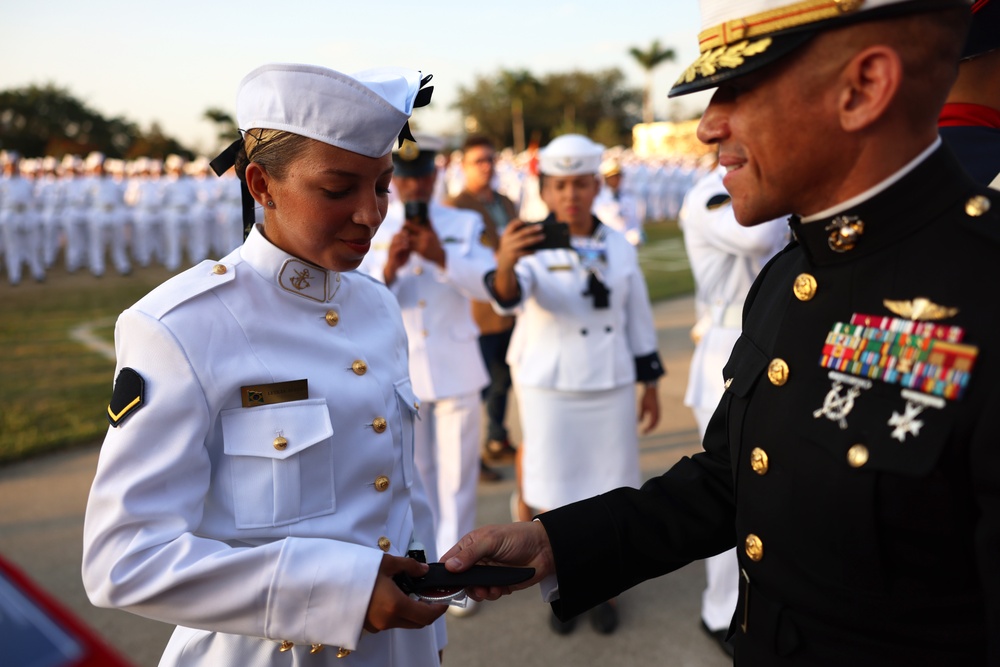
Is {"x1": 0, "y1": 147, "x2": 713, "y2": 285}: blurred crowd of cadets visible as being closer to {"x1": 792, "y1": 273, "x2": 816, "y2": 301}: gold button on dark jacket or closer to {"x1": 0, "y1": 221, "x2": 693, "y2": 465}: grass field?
{"x1": 0, "y1": 221, "x2": 693, "y2": 465}: grass field

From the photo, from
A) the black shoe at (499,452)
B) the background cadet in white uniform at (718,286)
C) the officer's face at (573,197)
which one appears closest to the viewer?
the background cadet in white uniform at (718,286)

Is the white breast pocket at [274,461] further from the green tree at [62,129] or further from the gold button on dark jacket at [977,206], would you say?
the green tree at [62,129]

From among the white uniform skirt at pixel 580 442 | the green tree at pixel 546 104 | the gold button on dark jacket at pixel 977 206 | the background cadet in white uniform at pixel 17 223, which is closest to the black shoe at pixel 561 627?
the white uniform skirt at pixel 580 442

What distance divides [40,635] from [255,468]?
2.90ft

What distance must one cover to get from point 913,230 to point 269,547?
4.05ft

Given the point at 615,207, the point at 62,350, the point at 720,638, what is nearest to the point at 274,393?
the point at 720,638

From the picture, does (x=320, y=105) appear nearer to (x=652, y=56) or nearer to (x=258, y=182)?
(x=258, y=182)

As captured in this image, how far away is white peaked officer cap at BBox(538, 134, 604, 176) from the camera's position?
13.8ft

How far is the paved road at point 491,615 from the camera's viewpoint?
11.3 feet

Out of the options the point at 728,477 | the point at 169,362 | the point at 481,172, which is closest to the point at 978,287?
the point at 728,477

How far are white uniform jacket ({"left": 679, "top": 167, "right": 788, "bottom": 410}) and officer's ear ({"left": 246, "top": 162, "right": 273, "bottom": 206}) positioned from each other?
2.38 m

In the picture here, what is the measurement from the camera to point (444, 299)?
4492 mm

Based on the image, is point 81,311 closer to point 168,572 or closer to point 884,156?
point 168,572

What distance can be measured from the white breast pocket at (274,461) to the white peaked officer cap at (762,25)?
0.99m
